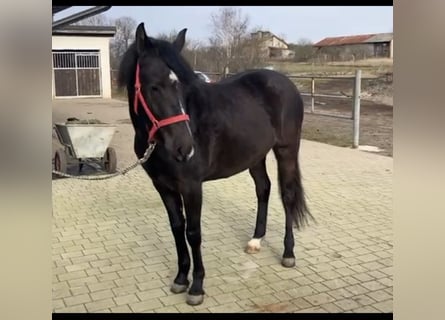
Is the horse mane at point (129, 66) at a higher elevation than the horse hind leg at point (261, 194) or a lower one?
higher

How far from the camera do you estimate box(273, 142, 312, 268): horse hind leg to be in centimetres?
269

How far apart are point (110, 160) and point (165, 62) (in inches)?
130

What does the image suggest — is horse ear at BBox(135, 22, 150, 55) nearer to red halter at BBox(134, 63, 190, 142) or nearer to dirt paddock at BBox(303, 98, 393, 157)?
red halter at BBox(134, 63, 190, 142)

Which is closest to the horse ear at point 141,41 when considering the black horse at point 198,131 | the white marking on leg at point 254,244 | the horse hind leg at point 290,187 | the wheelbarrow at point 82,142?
the black horse at point 198,131

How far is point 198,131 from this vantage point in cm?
210

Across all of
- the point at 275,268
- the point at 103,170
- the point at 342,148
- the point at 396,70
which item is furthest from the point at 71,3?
the point at 342,148

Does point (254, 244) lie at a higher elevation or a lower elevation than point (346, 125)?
lower

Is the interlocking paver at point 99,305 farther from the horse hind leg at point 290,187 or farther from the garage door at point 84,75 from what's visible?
the garage door at point 84,75

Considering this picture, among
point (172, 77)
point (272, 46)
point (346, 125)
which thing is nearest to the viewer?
point (172, 77)

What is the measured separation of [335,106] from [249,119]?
18.8ft

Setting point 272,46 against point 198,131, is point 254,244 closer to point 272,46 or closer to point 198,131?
point 198,131

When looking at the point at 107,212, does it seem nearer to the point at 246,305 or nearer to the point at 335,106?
the point at 246,305

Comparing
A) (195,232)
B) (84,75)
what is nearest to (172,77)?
(195,232)

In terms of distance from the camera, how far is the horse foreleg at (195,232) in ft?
6.78
